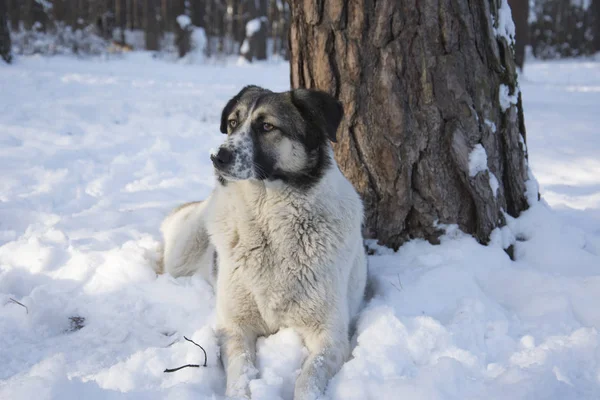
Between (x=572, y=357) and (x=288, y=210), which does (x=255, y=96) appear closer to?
(x=288, y=210)

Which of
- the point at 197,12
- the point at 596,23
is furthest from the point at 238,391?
the point at 596,23

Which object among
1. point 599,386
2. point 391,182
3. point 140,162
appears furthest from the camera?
point 140,162

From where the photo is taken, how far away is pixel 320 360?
2.31 meters

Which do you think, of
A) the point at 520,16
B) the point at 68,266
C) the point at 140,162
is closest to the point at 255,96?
the point at 68,266

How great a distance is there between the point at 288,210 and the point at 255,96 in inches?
28.7

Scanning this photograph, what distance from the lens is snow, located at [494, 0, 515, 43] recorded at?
336 cm

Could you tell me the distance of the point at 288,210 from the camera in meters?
2.73

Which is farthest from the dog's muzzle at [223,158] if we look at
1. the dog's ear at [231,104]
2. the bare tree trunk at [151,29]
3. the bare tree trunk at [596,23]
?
the bare tree trunk at [596,23]

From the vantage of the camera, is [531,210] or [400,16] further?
[531,210]

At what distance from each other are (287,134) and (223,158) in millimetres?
439

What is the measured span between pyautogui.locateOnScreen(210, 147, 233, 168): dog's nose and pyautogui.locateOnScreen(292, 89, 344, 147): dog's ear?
1.84 ft

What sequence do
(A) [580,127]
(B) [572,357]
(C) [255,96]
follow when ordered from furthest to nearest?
(A) [580,127], (C) [255,96], (B) [572,357]

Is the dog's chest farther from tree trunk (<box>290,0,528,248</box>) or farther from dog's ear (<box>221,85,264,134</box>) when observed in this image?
tree trunk (<box>290,0,528,248</box>)

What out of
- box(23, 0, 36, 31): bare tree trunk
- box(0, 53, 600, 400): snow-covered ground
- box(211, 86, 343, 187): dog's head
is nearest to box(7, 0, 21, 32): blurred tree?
box(23, 0, 36, 31): bare tree trunk
